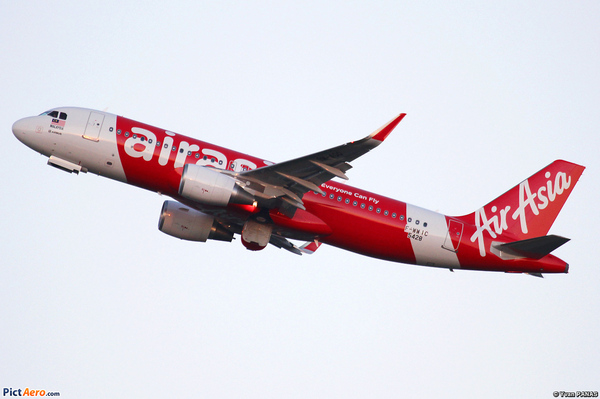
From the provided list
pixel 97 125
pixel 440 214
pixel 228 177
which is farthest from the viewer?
pixel 440 214

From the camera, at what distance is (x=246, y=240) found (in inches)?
1382

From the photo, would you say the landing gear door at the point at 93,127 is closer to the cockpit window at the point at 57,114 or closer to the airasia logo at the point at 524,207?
the cockpit window at the point at 57,114

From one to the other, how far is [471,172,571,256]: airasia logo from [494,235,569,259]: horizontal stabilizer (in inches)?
49.6

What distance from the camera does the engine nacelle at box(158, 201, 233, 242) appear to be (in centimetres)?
3759

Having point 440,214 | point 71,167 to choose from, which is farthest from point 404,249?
point 71,167

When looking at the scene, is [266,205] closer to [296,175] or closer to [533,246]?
[296,175]

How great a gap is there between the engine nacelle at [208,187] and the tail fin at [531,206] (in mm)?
13785

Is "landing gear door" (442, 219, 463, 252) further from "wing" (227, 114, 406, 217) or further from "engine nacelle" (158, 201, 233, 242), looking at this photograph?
"engine nacelle" (158, 201, 233, 242)

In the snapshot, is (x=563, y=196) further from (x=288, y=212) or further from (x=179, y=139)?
(x=179, y=139)


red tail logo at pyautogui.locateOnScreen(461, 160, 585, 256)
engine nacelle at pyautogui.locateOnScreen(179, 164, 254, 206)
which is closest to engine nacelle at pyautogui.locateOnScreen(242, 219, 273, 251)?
engine nacelle at pyautogui.locateOnScreen(179, 164, 254, 206)

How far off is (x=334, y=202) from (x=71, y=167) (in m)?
13.5

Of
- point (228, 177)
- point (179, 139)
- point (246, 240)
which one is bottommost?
point (246, 240)

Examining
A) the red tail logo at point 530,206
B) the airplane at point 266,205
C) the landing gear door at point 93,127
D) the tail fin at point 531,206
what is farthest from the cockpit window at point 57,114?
the red tail logo at point 530,206

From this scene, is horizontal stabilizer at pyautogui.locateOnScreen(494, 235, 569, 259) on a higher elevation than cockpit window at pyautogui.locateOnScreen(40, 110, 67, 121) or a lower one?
lower
